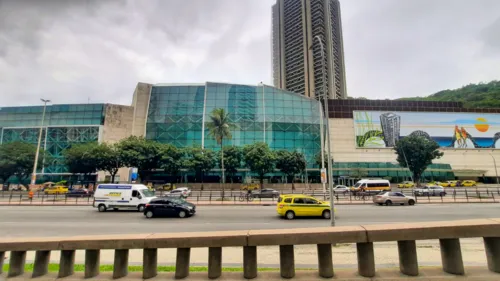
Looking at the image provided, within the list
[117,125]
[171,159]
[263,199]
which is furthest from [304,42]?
[263,199]

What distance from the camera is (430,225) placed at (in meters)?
3.37

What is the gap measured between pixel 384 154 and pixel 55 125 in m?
87.8

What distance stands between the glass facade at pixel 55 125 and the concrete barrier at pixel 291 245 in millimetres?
70070

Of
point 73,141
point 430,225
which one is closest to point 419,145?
point 430,225

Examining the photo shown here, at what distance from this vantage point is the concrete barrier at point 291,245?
3316mm

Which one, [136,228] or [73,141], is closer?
[136,228]

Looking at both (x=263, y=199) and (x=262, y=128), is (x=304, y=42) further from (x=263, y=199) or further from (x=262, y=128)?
(x=263, y=199)

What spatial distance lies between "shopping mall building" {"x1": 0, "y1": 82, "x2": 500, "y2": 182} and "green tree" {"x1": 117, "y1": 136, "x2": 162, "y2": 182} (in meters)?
9.81

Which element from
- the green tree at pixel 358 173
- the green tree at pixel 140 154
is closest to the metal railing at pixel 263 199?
the green tree at pixel 140 154

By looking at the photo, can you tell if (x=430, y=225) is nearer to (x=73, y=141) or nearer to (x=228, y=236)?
(x=228, y=236)

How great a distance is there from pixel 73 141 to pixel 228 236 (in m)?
74.9

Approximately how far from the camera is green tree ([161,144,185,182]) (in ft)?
168

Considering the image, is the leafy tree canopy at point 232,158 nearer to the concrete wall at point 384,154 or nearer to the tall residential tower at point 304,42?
the concrete wall at point 384,154

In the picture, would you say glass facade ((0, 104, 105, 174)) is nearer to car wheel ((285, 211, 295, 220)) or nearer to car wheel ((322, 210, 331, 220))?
car wheel ((285, 211, 295, 220))
